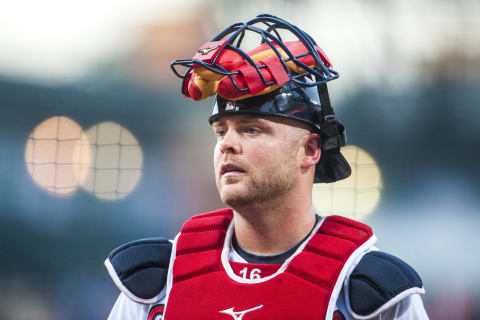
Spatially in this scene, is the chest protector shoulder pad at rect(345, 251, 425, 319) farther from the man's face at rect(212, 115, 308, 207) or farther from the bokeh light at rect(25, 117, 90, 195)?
the bokeh light at rect(25, 117, 90, 195)

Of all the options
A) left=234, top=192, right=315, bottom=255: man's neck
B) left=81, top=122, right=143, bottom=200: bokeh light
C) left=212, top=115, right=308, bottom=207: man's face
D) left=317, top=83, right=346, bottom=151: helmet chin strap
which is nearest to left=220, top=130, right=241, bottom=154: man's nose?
left=212, top=115, right=308, bottom=207: man's face

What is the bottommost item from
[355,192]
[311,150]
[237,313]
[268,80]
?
[237,313]

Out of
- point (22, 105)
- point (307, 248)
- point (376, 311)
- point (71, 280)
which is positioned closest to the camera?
point (376, 311)

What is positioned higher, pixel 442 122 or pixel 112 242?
pixel 442 122

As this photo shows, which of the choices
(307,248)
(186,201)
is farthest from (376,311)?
(186,201)

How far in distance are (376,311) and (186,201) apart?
2354mm

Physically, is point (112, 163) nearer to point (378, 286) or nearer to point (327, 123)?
point (327, 123)

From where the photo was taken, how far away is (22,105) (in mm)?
3641

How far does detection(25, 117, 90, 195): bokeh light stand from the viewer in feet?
11.6

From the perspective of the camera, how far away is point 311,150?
154 cm

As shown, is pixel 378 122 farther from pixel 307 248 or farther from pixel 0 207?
pixel 0 207

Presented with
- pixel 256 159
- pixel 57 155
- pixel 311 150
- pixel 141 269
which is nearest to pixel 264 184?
pixel 256 159

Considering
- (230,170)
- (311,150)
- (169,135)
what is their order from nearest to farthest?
(230,170), (311,150), (169,135)

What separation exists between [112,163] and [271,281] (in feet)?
7.87
